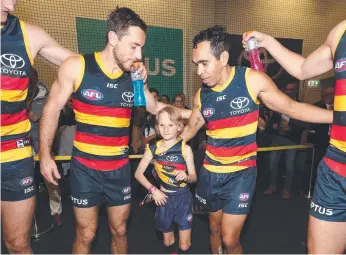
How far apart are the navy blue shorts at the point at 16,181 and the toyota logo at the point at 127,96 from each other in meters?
0.85

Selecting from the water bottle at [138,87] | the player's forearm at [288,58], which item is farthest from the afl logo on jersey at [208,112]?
the player's forearm at [288,58]

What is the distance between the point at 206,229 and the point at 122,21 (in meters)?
2.88

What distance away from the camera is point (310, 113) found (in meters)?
2.08

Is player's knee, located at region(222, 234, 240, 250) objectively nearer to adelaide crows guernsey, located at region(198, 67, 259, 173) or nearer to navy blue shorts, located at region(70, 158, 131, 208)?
adelaide crows guernsey, located at region(198, 67, 259, 173)

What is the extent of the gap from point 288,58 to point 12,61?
1.97 metres

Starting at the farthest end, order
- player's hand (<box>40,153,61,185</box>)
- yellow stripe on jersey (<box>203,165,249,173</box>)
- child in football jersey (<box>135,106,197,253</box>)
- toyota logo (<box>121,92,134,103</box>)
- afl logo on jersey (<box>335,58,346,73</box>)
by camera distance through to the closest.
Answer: child in football jersey (<box>135,106,197,253</box>), yellow stripe on jersey (<box>203,165,249,173</box>), toyota logo (<box>121,92,134,103</box>), player's hand (<box>40,153,61,185</box>), afl logo on jersey (<box>335,58,346,73</box>)

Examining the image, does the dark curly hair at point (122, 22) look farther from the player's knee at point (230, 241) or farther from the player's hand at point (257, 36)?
the player's knee at point (230, 241)

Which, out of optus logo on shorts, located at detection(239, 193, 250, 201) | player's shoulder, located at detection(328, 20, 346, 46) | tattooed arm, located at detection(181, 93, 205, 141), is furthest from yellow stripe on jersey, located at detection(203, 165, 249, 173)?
player's shoulder, located at detection(328, 20, 346, 46)

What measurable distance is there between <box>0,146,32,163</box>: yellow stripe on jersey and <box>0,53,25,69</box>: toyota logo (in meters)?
0.58

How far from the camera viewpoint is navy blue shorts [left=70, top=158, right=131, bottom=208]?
232 cm

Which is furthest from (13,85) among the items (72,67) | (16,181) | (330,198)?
(330,198)

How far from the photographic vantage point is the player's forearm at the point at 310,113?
6.51 ft

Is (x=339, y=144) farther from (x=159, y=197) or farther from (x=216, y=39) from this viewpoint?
(x=159, y=197)

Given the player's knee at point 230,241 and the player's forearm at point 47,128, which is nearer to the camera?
the player's forearm at point 47,128
